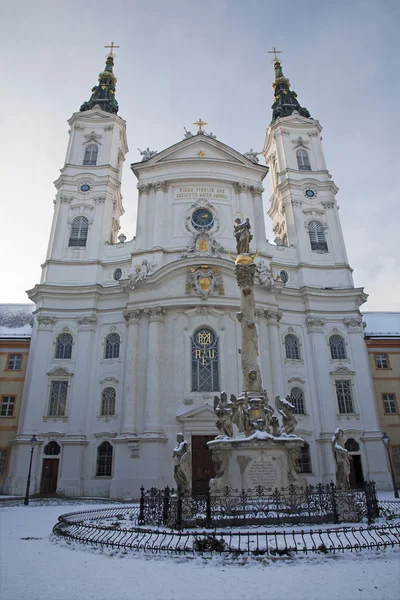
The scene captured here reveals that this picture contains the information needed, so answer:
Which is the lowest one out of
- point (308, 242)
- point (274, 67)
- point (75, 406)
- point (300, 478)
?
point (300, 478)

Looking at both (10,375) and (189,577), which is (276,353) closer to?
(10,375)

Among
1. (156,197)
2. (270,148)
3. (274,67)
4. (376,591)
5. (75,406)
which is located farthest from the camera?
(274,67)

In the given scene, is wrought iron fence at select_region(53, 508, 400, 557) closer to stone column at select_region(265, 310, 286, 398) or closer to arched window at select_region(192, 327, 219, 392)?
arched window at select_region(192, 327, 219, 392)

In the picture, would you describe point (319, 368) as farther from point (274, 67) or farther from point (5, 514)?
point (274, 67)

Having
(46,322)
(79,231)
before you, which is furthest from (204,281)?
(79,231)

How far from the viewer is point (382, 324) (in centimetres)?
3688

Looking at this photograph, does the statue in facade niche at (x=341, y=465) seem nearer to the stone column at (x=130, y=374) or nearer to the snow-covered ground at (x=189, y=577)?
the snow-covered ground at (x=189, y=577)

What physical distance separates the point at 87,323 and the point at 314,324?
16.2 m

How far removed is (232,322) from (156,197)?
1187 cm

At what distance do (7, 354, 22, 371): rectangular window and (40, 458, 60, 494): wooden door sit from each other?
25.5ft

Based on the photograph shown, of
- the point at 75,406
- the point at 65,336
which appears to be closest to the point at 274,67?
the point at 65,336

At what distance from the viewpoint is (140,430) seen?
26.6 m

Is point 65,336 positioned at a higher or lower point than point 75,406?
higher

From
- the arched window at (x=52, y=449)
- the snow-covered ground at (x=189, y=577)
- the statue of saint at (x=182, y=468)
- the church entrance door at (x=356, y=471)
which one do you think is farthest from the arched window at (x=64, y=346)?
the snow-covered ground at (x=189, y=577)
